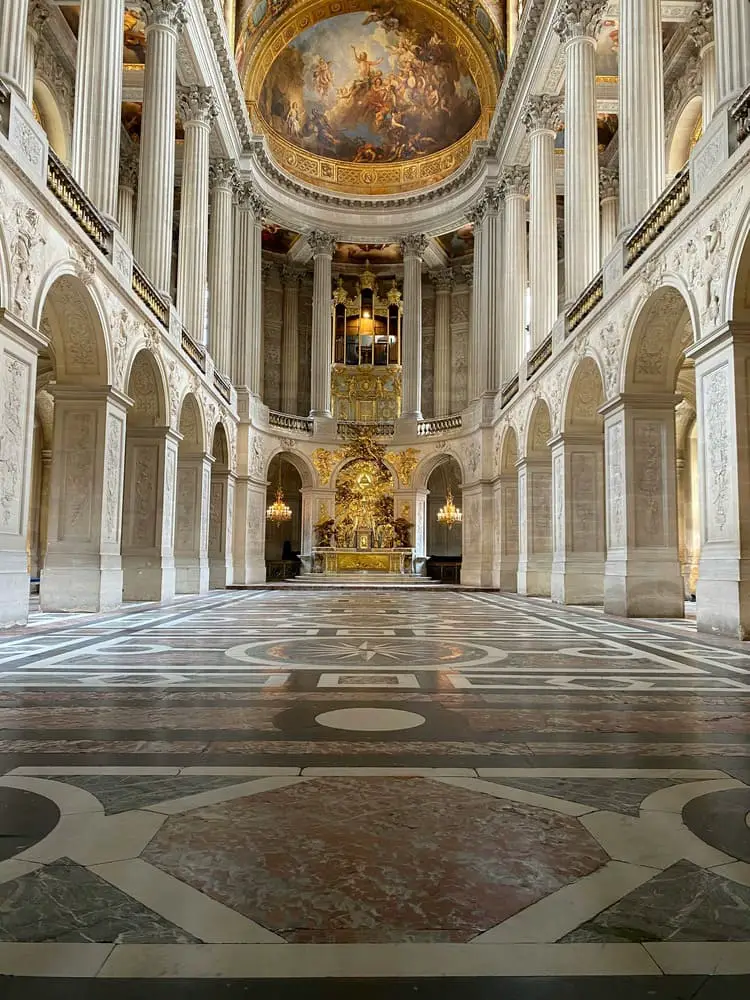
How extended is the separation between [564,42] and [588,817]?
68.1 feet

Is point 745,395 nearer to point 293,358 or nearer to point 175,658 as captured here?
point 175,658

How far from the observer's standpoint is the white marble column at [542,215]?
70.4 ft

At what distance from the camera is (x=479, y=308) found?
95.1ft

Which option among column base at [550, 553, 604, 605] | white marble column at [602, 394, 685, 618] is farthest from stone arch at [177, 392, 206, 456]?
white marble column at [602, 394, 685, 618]

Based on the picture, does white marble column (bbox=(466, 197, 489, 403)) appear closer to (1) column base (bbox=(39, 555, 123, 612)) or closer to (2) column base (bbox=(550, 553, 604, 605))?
(2) column base (bbox=(550, 553, 604, 605))

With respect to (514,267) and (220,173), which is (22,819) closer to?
(514,267)

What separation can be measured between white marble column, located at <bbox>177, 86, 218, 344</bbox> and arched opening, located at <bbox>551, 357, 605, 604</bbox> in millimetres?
10682

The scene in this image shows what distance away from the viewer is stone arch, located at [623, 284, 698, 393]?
1260cm

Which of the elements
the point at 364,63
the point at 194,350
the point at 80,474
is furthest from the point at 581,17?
the point at 364,63

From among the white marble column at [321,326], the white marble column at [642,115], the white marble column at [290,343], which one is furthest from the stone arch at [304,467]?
the white marble column at [642,115]

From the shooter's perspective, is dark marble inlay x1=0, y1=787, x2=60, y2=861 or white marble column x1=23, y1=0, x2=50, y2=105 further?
white marble column x1=23, y1=0, x2=50, y2=105

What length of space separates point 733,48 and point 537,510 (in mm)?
12620

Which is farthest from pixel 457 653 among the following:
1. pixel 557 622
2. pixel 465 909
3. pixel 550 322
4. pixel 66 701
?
pixel 550 322

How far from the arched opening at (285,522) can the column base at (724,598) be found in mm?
25539
